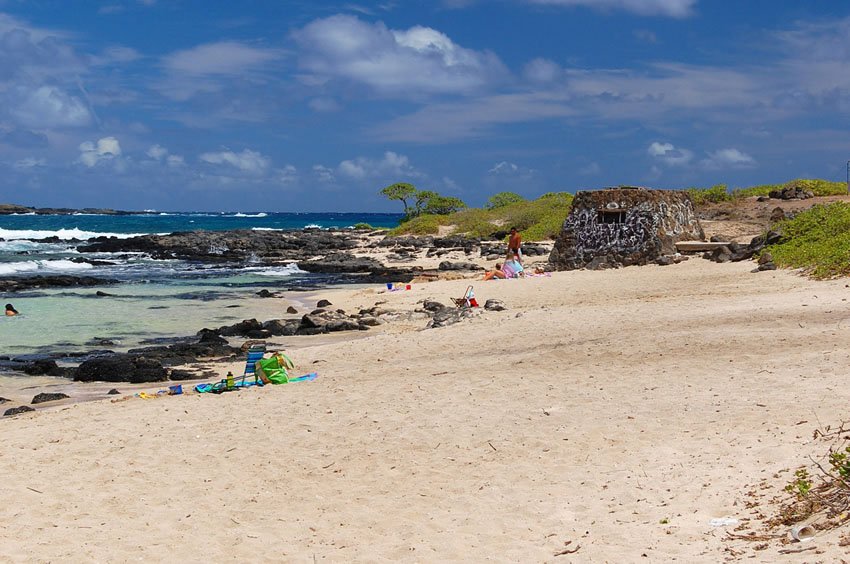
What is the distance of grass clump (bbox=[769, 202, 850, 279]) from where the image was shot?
16953mm

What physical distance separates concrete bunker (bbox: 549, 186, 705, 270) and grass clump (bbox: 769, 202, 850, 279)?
12.8 feet

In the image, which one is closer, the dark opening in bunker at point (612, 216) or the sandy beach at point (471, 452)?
the sandy beach at point (471, 452)

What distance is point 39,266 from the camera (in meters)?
46.4

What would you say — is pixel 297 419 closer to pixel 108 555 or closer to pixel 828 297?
pixel 108 555

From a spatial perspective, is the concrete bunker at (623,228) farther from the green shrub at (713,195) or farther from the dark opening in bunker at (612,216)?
the green shrub at (713,195)

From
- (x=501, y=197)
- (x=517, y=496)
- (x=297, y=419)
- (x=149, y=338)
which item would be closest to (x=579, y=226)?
(x=149, y=338)

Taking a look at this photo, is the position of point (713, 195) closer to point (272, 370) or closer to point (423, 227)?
point (423, 227)

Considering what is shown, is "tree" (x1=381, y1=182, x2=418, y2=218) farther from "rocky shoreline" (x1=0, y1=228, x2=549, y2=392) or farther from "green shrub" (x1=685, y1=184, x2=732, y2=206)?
"green shrub" (x1=685, y1=184, x2=732, y2=206)

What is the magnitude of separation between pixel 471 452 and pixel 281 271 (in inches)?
1336

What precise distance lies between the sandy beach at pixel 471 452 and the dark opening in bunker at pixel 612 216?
12448mm

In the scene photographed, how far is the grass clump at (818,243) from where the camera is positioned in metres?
17.0

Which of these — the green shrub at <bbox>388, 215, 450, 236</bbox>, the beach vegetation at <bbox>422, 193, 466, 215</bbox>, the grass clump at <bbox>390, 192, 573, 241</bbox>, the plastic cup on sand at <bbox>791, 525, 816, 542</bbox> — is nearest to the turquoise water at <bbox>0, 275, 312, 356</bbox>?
the plastic cup on sand at <bbox>791, 525, 816, 542</bbox>

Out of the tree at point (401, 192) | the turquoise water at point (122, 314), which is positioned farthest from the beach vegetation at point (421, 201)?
the turquoise water at point (122, 314)

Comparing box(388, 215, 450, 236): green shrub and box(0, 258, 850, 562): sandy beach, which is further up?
box(388, 215, 450, 236): green shrub
